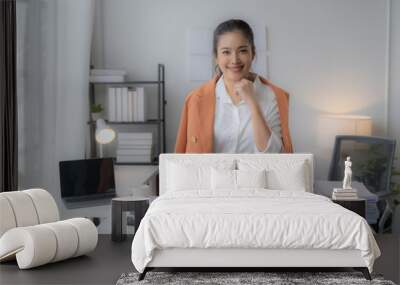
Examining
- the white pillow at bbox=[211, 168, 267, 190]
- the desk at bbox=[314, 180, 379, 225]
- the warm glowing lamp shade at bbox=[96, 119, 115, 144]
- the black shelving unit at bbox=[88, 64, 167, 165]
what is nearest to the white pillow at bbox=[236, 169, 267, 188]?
the white pillow at bbox=[211, 168, 267, 190]

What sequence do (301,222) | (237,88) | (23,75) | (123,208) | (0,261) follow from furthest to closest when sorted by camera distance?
1. (237,88)
2. (23,75)
3. (123,208)
4. (0,261)
5. (301,222)

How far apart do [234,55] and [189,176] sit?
1.56 metres

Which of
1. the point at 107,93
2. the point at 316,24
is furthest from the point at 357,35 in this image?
the point at 107,93

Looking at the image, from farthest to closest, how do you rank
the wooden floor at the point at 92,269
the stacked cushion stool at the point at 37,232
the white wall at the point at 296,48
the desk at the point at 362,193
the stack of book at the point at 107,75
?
the white wall at the point at 296,48 → the stack of book at the point at 107,75 → the desk at the point at 362,193 → the stacked cushion stool at the point at 37,232 → the wooden floor at the point at 92,269

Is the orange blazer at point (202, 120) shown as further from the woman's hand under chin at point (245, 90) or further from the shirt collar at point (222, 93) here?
the woman's hand under chin at point (245, 90)

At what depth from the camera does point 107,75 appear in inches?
271

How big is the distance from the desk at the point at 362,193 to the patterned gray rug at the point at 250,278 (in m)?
1.83

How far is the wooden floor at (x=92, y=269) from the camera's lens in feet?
15.0

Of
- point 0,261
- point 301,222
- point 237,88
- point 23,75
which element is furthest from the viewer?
point 237,88

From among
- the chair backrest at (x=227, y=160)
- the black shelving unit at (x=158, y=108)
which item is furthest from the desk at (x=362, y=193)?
the black shelving unit at (x=158, y=108)

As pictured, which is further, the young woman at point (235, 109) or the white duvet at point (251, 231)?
the young woman at point (235, 109)

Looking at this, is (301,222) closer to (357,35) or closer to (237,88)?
(237,88)

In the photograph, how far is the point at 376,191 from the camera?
6.60 meters

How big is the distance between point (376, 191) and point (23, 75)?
352cm
